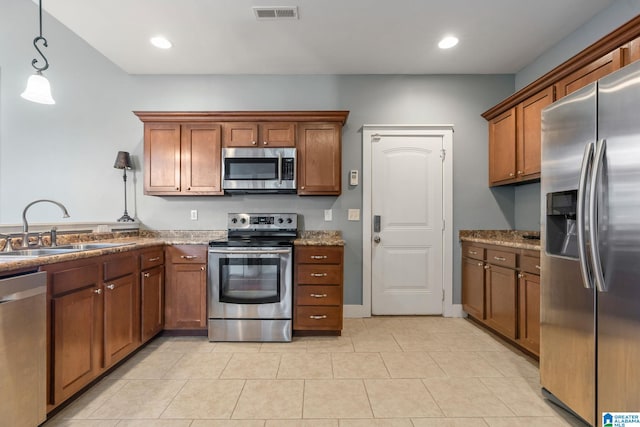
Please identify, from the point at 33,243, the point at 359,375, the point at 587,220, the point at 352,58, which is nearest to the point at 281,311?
the point at 359,375

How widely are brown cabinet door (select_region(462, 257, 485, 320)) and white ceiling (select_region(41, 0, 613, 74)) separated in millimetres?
2179

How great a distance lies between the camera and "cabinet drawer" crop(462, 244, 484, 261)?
10.0ft

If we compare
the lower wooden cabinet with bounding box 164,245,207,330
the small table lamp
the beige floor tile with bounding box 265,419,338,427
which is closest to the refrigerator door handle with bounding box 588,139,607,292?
the beige floor tile with bounding box 265,419,338,427

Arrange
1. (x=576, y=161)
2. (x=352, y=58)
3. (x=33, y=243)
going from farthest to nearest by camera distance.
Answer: (x=352, y=58)
(x=33, y=243)
(x=576, y=161)

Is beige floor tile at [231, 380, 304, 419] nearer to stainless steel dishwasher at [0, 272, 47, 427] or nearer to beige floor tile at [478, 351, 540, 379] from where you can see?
stainless steel dishwasher at [0, 272, 47, 427]

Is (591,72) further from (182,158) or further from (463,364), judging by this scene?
(182,158)

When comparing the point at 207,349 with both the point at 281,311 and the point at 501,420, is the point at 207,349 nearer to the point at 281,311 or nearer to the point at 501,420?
the point at 281,311

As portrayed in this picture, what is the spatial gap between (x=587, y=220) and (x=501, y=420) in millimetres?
1212

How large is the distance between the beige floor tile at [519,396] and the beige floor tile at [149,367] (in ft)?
7.75

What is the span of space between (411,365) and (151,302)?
2272 millimetres

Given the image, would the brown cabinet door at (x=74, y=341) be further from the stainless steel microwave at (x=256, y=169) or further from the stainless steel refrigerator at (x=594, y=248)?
the stainless steel refrigerator at (x=594, y=248)

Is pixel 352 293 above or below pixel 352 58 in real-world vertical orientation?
below

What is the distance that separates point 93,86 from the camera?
3428mm

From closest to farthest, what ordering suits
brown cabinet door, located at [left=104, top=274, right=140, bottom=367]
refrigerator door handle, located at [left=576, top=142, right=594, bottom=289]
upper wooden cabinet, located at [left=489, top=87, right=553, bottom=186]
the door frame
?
refrigerator door handle, located at [left=576, top=142, right=594, bottom=289], brown cabinet door, located at [left=104, top=274, right=140, bottom=367], upper wooden cabinet, located at [left=489, top=87, right=553, bottom=186], the door frame
